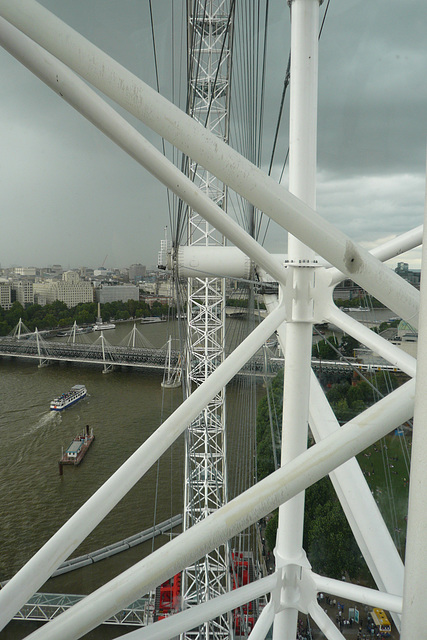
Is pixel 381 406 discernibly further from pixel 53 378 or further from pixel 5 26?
pixel 53 378

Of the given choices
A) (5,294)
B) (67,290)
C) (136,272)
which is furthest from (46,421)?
(67,290)

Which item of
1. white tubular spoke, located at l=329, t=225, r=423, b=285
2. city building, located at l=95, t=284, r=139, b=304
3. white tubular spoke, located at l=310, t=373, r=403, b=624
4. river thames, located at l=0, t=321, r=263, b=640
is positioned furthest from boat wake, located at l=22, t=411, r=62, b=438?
white tubular spoke, located at l=329, t=225, r=423, b=285

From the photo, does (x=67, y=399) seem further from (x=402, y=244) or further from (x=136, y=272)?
(x=402, y=244)

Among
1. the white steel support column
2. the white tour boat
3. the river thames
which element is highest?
the white steel support column

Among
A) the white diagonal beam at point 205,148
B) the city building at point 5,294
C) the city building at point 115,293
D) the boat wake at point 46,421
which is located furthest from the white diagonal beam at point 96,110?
the city building at point 5,294

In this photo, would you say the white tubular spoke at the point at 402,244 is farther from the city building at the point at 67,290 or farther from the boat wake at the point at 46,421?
the city building at the point at 67,290

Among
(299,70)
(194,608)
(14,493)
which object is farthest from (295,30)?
Result: (14,493)

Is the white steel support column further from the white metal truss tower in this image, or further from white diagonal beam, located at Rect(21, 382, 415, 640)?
the white metal truss tower
